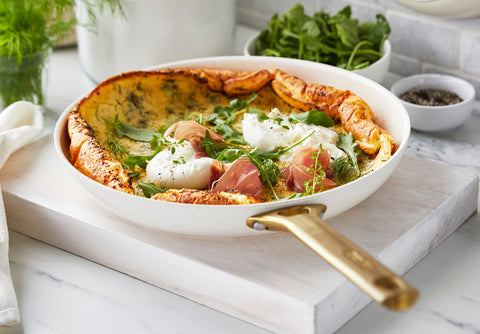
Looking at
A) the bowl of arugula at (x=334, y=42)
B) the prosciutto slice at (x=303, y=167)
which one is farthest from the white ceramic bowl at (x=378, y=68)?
the prosciutto slice at (x=303, y=167)

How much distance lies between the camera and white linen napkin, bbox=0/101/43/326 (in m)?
0.84

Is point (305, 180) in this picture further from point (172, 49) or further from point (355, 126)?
point (172, 49)

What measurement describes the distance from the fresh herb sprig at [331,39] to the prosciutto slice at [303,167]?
0.40 metres

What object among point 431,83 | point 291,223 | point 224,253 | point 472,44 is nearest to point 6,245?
point 224,253

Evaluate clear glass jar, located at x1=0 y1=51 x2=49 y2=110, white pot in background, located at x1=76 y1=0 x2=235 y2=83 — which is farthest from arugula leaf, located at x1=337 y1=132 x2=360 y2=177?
clear glass jar, located at x1=0 y1=51 x2=49 y2=110

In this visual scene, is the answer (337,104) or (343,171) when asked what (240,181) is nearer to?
(343,171)

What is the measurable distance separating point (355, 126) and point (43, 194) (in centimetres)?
48

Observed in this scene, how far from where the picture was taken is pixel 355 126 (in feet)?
3.38

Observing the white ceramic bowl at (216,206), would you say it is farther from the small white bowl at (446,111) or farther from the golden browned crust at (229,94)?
the small white bowl at (446,111)

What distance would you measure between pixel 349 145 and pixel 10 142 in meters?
0.55

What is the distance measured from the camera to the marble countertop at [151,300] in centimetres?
83

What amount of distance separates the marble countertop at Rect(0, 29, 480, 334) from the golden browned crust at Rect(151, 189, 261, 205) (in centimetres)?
14

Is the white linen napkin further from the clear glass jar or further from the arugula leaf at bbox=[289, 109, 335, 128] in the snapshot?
the arugula leaf at bbox=[289, 109, 335, 128]

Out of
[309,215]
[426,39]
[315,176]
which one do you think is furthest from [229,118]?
[426,39]
